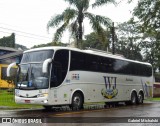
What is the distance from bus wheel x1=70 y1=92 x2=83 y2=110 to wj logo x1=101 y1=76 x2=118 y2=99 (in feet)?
9.13

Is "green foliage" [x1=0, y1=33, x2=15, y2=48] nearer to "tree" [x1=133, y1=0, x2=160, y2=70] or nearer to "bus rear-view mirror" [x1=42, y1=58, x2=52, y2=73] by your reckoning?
"tree" [x1=133, y1=0, x2=160, y2=70]

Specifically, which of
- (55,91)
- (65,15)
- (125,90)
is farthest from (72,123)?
(65,15)

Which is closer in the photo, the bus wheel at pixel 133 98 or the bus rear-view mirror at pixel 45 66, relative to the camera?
the bus rear-view mirror at pixel 45 66

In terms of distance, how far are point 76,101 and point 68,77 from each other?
157 cm

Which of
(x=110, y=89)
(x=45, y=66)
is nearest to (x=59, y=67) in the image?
(x=45, y=66)

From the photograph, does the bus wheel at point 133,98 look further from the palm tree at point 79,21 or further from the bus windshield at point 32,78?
the bus windshield at point 32,78

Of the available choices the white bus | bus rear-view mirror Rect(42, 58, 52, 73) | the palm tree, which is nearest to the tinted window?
the white bus

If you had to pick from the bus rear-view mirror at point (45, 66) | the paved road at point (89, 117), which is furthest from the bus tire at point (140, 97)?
the bus rear-view mirror at point (45, 66)

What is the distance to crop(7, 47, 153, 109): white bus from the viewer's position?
17.7 metres

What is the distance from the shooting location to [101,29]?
95.4 feet

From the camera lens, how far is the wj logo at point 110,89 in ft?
74.4

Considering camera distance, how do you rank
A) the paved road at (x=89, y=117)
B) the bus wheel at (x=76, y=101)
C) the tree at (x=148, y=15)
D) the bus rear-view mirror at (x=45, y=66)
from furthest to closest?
the tree at (x=148, y=15) → the bus wheel at (x=76, y=101) → the bus rear-view mirror at (x=45, y=66) → the paved road at (x=89, y=117)

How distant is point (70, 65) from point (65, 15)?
387 inches

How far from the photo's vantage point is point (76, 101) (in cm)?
1956
